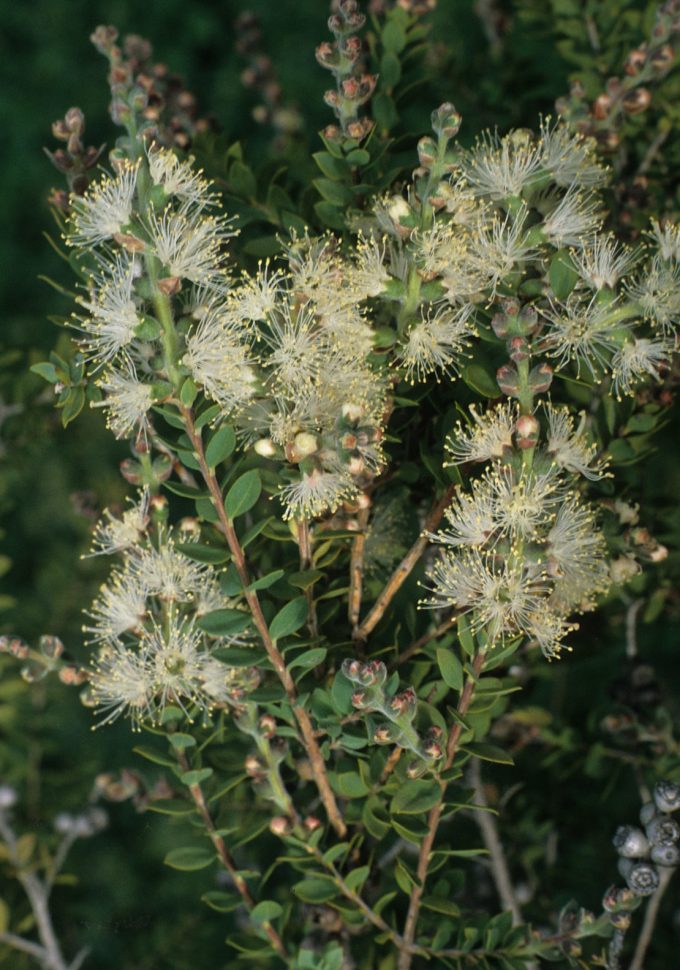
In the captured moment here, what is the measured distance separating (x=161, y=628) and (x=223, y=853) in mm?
133

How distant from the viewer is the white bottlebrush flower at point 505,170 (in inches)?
19.3

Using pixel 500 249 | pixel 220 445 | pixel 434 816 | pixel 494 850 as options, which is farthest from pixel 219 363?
pixel 494 850

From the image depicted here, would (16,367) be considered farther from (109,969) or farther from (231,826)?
(109,969)

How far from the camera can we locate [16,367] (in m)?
0.84

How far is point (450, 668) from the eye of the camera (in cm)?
48

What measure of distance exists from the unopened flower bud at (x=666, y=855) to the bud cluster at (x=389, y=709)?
0.43 ft

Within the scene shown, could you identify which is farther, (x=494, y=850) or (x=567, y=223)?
(x=494, y=850)

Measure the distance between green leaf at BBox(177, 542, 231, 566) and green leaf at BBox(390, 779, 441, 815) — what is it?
142 millimetres

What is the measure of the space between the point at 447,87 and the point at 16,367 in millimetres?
415

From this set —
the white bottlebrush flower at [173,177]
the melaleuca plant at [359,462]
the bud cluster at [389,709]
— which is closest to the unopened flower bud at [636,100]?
the melaleuca plant at [359,462]

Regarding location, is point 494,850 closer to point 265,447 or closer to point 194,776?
point 194,776

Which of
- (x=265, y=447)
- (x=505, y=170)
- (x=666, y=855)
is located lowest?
(x=666, y=855)

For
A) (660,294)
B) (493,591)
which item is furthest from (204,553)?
(660,294)

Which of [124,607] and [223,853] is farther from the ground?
[124,607]
